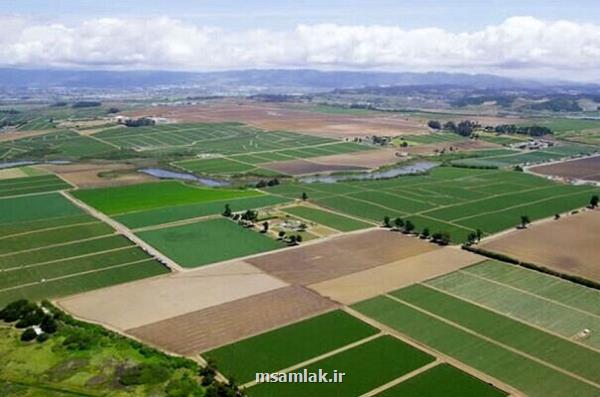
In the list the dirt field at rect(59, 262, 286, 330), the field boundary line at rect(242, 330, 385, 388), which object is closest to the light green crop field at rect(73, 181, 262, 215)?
the dirt field at rect(59, 262, 286, 330)

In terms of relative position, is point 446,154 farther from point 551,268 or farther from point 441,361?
point 441,361

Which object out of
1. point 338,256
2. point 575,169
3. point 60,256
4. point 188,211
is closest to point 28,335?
point 60,256

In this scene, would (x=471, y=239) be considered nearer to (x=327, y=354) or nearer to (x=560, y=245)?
(x=560, y=245)

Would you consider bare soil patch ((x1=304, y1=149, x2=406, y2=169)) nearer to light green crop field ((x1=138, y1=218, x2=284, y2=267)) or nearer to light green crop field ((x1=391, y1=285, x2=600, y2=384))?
light green crop field ((x1=138, y1=218, x2=284, y2=267))

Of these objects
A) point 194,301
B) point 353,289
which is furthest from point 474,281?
point 194,301

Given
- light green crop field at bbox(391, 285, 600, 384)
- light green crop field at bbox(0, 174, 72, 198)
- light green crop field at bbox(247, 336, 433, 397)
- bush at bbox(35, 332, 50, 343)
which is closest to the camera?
light green crop field at bbox(247, 336, 433, 397)

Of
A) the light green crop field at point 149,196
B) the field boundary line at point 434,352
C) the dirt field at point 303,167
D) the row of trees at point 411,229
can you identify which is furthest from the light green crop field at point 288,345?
the dirt field at point 303,167

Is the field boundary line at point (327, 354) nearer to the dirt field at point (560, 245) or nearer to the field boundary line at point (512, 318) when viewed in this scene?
the field boundary line at point (512, 318)
